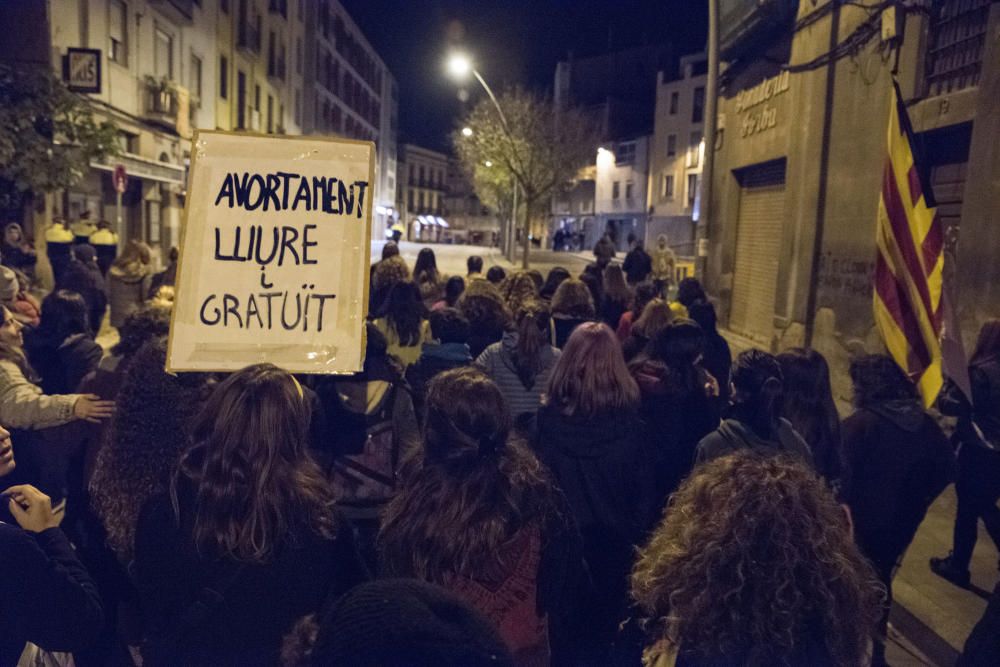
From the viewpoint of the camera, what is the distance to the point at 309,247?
352 cm

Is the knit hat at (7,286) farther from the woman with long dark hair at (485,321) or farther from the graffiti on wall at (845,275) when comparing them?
the graffiti on wall at (845,275)

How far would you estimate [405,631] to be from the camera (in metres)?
1.14

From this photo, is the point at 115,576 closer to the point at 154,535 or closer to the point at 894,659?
the point at 154,535

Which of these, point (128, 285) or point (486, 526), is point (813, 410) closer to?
point (486, 526)

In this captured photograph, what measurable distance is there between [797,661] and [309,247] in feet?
8.11

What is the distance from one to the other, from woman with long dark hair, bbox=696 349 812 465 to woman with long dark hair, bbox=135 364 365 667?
175cm

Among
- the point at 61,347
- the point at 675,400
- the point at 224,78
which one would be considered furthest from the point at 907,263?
the point at 224,78

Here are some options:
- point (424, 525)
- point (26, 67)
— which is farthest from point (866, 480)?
point (26, 67)

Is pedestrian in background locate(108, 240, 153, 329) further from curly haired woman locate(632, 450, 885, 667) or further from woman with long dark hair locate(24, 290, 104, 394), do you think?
curly haired woman locate(632, 450, 885, 667)

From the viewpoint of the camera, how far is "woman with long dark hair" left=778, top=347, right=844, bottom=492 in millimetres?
3975

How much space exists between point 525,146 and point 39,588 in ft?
105

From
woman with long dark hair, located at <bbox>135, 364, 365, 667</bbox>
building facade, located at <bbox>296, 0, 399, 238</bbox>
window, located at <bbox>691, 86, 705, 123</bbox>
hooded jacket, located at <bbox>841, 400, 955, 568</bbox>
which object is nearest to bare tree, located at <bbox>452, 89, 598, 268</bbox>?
building facade, located at <bbox>296, 0, 399, 238</bbox>

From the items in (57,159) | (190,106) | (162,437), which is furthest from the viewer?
(190,106)

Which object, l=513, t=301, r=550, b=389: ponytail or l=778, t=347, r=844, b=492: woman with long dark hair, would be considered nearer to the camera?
l=778, t=347, r=844, b=492: woman with long dark hair
